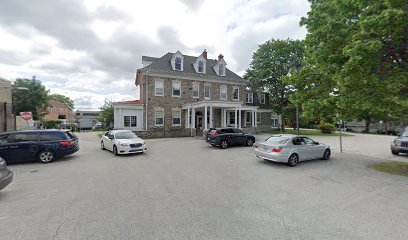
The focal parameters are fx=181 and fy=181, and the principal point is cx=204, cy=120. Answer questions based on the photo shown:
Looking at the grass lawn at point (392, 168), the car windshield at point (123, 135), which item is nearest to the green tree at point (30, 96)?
the car windshield at point (123, 135)

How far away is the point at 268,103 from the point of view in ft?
110

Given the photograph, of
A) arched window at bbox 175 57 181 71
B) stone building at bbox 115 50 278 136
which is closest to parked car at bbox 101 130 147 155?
stone building at bbox 115 50 278 136

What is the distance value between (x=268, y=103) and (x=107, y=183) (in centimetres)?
3183

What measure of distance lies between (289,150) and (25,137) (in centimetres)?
1286

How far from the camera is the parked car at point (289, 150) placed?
27.0 feet

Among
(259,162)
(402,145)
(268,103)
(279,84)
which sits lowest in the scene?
(259,162)

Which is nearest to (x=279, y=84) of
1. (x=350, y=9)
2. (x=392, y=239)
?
(x=350, y=9)

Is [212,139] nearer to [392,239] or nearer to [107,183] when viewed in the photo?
[107,183]

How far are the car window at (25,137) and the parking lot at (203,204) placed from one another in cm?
205

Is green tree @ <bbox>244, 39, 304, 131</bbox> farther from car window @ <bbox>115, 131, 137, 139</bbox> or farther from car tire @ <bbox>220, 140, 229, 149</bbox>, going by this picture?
car window @ <bbox>115, 131, 137, 139</bbox>

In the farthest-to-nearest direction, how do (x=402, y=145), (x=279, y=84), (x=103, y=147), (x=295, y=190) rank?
(x=279, y=84), (x=103, y=147), (x=402, y=145), (x=295, y=190)

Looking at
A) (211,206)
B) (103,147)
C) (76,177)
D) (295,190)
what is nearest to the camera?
(211,206)

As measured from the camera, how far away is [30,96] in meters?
31.3

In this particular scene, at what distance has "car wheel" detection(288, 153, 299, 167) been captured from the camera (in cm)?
834
